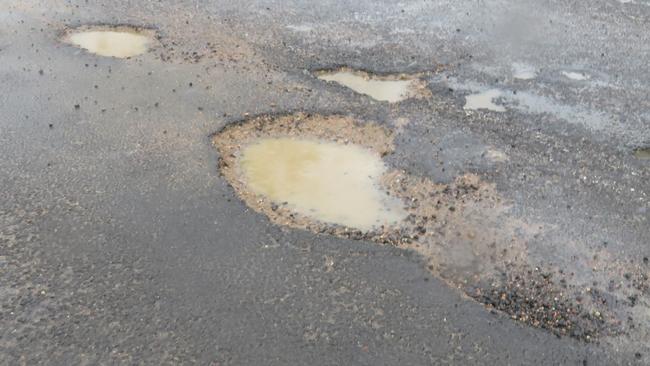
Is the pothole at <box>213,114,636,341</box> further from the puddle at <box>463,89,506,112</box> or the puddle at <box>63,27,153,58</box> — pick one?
the puddle at <box>63,27,153,58</box>

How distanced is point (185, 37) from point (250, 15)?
1480 millimetres

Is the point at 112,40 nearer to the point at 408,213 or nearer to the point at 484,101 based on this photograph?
the point at 484,101

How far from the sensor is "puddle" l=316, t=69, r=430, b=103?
26.9 ft

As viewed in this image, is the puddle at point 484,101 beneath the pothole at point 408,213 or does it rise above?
above

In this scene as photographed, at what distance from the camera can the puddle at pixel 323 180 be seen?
20.0 feet

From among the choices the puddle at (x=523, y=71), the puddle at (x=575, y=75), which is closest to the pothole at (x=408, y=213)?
the puddle at (x=523, y=71)

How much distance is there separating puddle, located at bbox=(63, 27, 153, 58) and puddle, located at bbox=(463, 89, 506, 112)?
4.89 meters

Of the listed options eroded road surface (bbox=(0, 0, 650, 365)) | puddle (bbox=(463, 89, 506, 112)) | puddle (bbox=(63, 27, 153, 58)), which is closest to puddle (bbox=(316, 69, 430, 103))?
eroded road surface (bbox=(0, 0, 650, 365))

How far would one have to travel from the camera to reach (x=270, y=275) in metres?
5.21

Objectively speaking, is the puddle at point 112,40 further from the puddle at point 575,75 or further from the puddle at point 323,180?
the puddle at point 575,75

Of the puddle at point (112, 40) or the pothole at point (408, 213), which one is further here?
the puddle at point (112, 40)

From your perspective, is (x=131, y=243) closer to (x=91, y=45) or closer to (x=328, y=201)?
(x=328, y=201)

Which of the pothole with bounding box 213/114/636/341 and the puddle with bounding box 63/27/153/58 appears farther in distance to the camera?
the puddle with bounding box 63/27/153/58

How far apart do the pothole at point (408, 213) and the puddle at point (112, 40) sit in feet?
9.55
